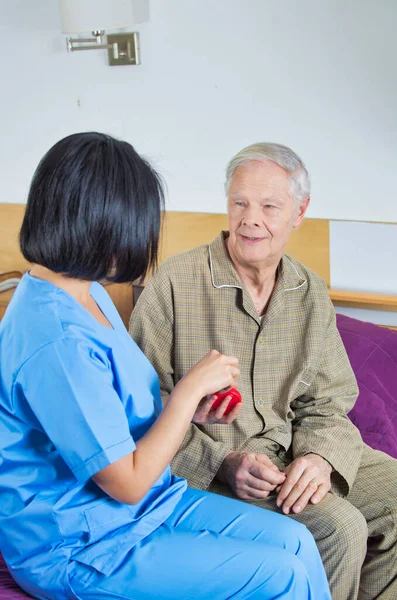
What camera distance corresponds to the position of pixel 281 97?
8.11ft

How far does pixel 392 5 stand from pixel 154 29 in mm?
847

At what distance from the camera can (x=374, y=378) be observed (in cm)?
213

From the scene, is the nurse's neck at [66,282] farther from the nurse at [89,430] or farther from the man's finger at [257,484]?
the man's finger at [257,484]

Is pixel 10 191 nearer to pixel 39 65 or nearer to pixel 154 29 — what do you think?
pixel 39 65

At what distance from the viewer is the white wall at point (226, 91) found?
235cm

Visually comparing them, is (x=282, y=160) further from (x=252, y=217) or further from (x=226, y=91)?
(x=226, y=91)

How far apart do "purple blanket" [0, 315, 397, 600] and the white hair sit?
581 millimetres

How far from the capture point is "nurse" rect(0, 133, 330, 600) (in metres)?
1.08

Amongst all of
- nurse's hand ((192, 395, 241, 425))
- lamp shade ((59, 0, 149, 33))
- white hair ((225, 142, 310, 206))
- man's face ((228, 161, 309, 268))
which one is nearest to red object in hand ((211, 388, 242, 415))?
nurse's hand ((192, 395, 241, 425))

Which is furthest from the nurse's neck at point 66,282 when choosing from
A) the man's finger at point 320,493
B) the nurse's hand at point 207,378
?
the man's finger at point 320,493

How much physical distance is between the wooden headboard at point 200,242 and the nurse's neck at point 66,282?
1.04 metres

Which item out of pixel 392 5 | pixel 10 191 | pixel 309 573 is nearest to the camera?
pixel 309 573

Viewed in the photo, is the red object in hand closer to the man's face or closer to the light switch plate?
the man's face

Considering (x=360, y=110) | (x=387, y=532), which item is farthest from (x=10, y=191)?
(x=387, y=532)
